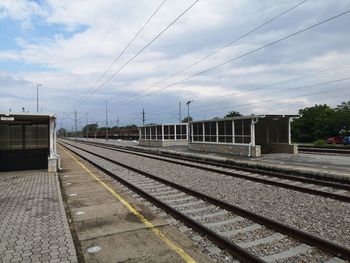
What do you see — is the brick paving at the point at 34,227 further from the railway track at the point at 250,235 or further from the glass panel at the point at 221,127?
the glass panel at the point at 221,127

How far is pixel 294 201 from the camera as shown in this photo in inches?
386

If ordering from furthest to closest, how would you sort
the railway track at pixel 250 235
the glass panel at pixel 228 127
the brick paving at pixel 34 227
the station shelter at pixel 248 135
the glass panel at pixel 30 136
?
the glass panel at pixel 228 127
the station shelter at pixel 248 135
the glass panel at pixel 30 136
the brick paving at pixel 34 227
the railway track at pixel 250 235

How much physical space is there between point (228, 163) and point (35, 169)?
36.5 ft

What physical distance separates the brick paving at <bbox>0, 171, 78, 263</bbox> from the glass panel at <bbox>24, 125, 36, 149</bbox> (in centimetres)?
795

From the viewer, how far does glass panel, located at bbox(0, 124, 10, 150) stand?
19.4 meters

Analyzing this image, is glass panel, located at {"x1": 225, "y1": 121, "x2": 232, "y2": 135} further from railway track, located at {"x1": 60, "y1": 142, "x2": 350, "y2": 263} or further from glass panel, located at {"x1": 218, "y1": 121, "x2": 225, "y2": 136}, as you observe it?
railway track, located at {"x1": 60, "y1": 142, "x2": 350, "y2": 263}

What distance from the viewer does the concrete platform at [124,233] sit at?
5.66 meters

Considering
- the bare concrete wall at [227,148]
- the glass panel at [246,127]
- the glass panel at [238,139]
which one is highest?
the glass panel at [246,127]

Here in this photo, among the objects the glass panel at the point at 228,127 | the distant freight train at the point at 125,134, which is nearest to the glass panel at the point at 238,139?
the glass panel at the point at 228,127

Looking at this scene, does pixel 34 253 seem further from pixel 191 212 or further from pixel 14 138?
pixel 14 138

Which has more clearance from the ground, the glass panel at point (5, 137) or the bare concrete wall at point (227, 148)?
the glass panel at point (5, 137)

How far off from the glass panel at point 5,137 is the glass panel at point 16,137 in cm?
21

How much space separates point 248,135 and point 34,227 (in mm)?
20062

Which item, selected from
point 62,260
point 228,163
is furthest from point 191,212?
point 228,163
